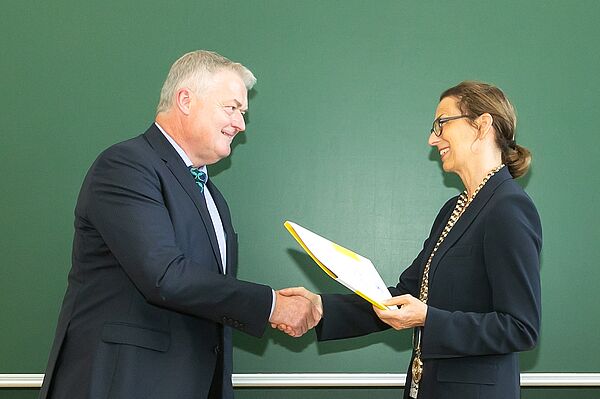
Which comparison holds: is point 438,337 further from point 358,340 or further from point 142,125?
point 142,125

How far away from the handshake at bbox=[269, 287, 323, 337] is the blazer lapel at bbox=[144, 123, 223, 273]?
227mm

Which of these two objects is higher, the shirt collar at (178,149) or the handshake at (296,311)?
the shirt collar at (178,149)

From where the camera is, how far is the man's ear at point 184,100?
2.50 m

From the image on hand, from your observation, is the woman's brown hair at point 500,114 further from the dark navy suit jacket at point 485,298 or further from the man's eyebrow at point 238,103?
the man's eyebrow at point 238,103

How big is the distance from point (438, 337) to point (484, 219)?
0.36 metres

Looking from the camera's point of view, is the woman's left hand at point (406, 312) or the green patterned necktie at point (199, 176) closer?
the woman's left hand at point (406, 312)

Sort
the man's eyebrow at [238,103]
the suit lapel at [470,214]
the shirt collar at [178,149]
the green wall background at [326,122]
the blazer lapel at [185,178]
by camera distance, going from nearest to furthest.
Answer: the suit lapel at [470,214] → the blazer lapel at [185,178] → the shirt collar at [178,149] → the man's eyebrow at [238,103] → the green wall background at [326,122]

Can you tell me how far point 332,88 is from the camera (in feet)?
10.1

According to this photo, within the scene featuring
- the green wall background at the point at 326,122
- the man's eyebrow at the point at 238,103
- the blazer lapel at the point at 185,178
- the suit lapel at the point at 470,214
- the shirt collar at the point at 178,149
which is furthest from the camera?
the green wall background at the point at 326,122

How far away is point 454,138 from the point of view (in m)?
2.37

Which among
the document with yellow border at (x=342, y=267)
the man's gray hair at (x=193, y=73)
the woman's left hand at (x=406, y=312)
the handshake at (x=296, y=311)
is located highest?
the man's gray hair at (x=193, y=73)

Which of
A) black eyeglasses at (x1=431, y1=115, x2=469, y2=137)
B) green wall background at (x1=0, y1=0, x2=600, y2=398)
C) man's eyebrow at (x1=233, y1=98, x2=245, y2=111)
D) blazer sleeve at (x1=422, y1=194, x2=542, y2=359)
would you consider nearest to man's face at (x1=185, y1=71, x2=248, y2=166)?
man's eyebrow at (x1=233, y1=98, x2=245, y2=111)

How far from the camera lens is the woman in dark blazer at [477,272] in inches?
81.5

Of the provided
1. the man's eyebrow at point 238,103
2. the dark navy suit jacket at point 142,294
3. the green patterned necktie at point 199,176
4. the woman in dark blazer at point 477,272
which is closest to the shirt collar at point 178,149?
the green patterned necktie at point 199,176
